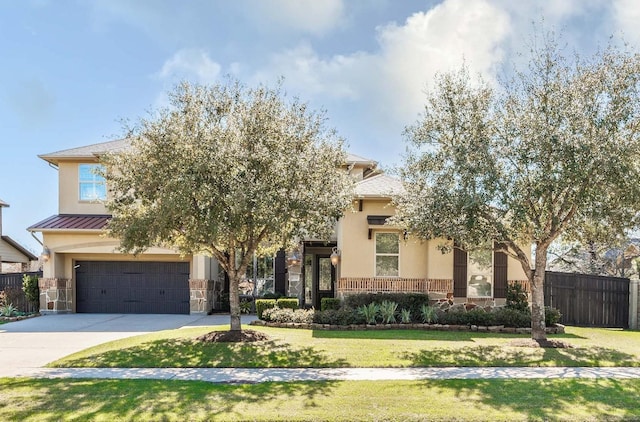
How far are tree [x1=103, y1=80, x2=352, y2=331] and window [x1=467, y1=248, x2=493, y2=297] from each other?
19.9 feet

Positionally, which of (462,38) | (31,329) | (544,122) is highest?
(462,38)

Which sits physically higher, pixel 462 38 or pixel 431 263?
pixel 462 38

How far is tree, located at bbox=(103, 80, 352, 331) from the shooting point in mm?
10570

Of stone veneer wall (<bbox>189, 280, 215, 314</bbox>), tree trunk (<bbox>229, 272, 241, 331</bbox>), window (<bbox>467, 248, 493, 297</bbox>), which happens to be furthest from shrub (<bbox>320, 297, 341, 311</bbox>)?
stone veneer wall (<bbox>189, 280, 215, 314</bbox>)

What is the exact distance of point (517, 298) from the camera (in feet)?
51.1

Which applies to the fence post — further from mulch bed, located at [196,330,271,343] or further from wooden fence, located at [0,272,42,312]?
wooden fence, located at [0,272,42,312]

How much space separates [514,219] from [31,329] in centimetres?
1396

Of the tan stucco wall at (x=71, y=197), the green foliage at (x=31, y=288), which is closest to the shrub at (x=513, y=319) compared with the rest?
the tan stucco wall at (x=71, y=197)

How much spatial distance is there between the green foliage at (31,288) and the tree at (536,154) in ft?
50.1

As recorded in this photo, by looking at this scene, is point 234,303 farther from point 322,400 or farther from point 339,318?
point 322,400

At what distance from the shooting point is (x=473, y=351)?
11.0 m

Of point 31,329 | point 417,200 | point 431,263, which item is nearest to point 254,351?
point 417,200

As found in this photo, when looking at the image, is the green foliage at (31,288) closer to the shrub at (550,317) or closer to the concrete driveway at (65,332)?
the concrete driveway at (65,332)

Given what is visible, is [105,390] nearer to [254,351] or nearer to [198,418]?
[198,418]
